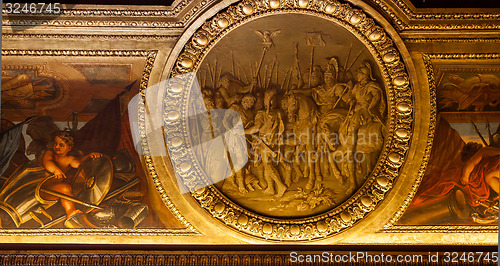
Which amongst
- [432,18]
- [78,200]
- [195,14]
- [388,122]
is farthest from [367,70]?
[78,200]

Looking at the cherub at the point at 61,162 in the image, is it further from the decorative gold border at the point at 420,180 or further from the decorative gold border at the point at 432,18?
the decorative gold border at the point at 432,18

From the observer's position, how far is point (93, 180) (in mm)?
5211

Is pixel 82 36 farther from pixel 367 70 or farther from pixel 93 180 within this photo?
pixel 367 70

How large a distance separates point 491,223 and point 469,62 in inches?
72.5

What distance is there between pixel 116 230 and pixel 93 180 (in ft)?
2.04

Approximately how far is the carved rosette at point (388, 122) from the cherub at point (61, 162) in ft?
3.47

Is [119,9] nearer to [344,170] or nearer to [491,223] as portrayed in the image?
[344,170]

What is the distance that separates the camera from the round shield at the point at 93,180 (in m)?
5.19

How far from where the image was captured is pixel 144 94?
5.25 metres

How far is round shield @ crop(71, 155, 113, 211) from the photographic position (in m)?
5.19
